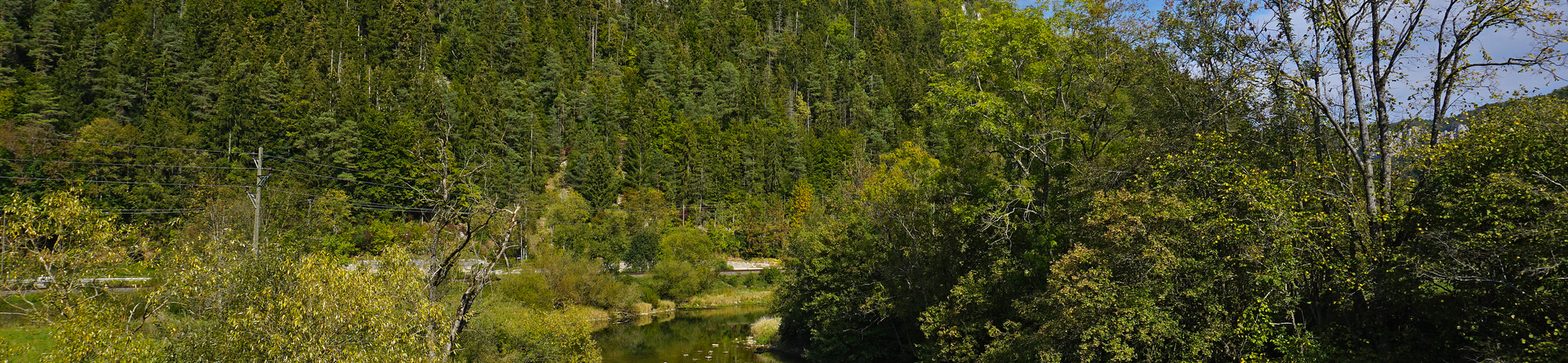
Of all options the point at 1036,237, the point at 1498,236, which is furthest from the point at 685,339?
the point at 1498,236

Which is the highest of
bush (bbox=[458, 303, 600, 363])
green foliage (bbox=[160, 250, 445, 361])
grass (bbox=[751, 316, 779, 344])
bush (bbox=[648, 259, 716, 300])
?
green foliage (bbox=[160, 250, 445, 361])

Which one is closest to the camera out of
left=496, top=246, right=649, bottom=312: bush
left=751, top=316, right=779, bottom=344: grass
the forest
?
the forest

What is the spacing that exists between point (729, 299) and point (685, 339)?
18177mm

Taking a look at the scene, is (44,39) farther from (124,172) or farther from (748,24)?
(748,24)

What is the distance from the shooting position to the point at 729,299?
6388 centimetres

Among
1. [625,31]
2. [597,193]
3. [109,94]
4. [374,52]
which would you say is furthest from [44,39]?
[625,31]

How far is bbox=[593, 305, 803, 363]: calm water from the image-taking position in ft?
130

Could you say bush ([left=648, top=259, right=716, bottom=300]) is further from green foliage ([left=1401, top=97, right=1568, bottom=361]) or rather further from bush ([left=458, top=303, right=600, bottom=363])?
green foliage ([left=1401, top=97, right=1568, bottom=361])

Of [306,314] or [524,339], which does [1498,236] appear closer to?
[306,314]

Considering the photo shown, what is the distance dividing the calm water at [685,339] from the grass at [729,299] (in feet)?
7.81

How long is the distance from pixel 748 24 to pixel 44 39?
318 feet

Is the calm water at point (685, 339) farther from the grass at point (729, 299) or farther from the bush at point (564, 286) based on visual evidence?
the bush at point (564, 286)

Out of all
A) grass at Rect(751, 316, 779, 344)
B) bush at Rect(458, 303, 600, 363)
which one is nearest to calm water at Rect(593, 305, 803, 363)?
grass at Rect(751, 316, 779, 344)

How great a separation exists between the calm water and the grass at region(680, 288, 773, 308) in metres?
2.38
